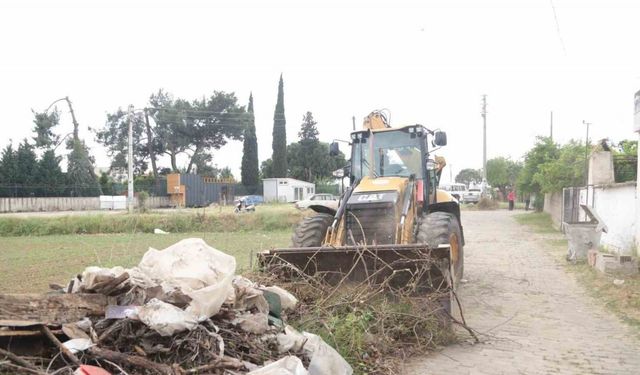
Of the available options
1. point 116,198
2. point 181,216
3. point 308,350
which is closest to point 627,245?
point 308,350

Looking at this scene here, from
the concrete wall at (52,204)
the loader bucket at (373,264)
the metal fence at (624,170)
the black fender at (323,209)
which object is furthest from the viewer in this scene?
the concrete wall at (52,204)

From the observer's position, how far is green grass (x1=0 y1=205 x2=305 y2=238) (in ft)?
79.4

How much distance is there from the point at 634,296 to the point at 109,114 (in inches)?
2237

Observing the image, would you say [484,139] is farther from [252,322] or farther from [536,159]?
[252,322]

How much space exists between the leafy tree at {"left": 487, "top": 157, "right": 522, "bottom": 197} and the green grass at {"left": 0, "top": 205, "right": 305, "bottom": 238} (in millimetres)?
41467

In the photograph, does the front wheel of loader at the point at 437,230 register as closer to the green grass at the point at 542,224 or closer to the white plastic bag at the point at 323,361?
the white plastic bag at the point at 323,361

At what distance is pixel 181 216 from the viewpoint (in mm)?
24953

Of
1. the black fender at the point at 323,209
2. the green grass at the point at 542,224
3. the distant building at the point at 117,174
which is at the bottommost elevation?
the green grass at the point at 542,224

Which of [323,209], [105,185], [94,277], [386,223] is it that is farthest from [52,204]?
[94,277]

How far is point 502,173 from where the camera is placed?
197 feet

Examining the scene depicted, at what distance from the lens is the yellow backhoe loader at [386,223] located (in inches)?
238

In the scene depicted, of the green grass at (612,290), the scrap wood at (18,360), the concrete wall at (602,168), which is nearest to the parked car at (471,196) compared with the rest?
the concrete wall at (602,168)

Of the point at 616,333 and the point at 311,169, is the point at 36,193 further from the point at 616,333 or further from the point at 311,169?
the point at 616,333

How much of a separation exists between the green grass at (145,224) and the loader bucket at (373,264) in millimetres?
17839
